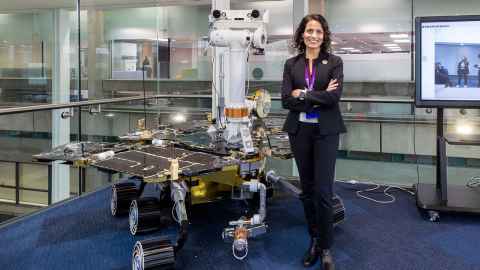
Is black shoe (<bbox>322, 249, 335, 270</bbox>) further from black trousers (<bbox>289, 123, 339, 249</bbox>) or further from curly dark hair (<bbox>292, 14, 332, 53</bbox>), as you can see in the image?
curly dark hair (<bbox>292, 14, 332, 53</bbox>)

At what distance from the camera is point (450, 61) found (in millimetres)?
3195

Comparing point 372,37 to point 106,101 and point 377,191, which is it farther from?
point 106,101

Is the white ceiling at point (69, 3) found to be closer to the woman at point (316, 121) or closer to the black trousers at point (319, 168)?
the woman at point (316, 121)

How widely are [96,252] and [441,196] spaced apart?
102 inches

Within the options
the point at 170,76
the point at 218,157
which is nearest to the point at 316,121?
the point at 218,157

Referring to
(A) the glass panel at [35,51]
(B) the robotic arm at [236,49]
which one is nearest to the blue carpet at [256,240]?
(B) the robotic arm at [236,49]

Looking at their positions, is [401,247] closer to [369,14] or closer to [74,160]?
[74,160]

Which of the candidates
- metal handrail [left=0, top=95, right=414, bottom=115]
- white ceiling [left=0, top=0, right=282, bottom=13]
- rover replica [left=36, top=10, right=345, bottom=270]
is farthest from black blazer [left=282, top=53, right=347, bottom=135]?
white ceiling [left=0, top=0, right=282, bottom=13]

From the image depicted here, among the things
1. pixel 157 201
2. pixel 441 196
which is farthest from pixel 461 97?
pixel 157 201

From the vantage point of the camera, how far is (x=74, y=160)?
2.39m

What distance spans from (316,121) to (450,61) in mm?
1663

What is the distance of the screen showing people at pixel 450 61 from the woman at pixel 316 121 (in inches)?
51.4

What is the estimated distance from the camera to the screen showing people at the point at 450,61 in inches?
124

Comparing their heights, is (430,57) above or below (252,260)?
above
